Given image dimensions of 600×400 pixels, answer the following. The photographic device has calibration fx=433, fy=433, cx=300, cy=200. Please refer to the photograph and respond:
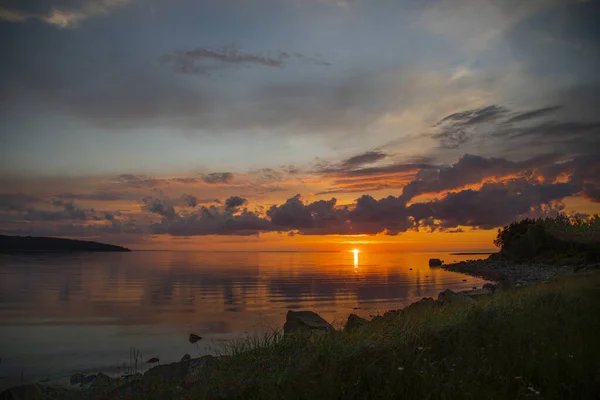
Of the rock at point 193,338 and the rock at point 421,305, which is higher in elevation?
the rock at point 421,305

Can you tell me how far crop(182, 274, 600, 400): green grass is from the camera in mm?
7664

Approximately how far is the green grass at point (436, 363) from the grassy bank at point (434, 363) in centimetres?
2

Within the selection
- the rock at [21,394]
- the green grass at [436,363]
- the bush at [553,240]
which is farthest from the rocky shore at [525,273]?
the rock at [21,394]

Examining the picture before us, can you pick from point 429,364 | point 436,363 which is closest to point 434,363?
point 436,363

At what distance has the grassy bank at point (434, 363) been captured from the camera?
7.67m

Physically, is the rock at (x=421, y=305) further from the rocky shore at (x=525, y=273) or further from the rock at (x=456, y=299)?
the rocky shore at (x=525, y=273)

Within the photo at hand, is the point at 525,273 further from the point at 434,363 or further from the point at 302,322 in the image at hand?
the point at 434,363

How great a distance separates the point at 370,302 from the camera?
1533 inches

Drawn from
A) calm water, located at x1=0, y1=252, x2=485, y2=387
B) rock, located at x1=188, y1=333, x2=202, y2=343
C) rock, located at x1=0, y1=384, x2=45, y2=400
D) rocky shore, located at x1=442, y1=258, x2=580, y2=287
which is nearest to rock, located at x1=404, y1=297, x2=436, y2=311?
calm water, located at x1=0, y1=252, x2=485, y2=387

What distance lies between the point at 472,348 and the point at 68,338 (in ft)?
72.6

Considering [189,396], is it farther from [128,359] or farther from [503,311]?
[128,359]

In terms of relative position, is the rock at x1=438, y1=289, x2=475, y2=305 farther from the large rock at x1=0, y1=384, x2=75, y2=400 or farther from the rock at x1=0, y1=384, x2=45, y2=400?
the rock at x1=0, y1=384, x2=45, y2=400

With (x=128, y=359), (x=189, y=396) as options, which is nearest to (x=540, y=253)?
(x=128, y=359)

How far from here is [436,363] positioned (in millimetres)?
9008
